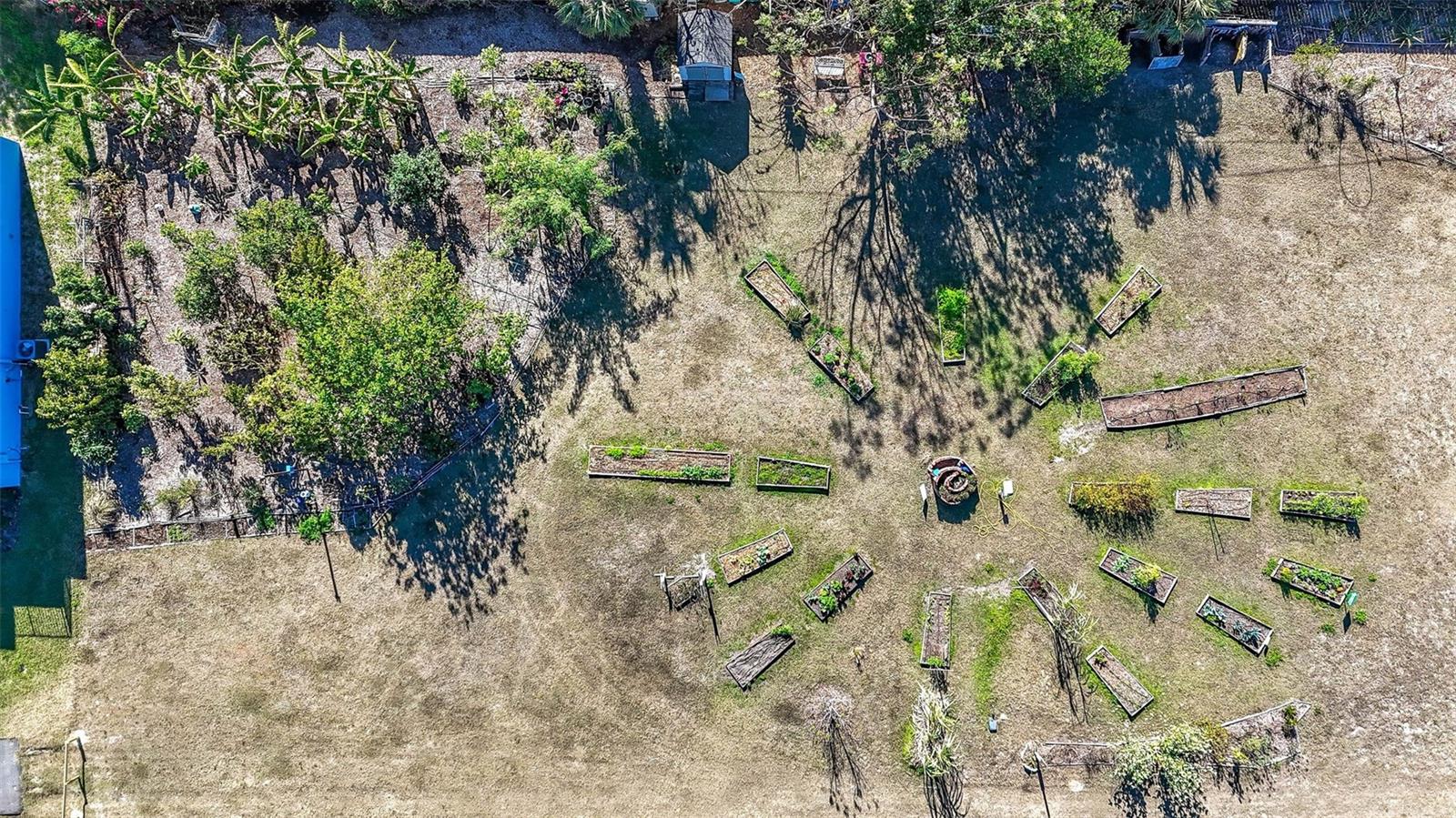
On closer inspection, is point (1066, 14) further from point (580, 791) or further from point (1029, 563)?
point (580, 791)

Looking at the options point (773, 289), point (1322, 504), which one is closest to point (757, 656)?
point (773, 289)

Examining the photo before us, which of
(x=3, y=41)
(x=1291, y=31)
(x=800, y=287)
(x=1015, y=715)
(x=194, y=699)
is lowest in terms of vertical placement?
(x=1015, y=715)

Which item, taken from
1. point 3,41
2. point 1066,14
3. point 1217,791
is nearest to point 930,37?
point 1066,14

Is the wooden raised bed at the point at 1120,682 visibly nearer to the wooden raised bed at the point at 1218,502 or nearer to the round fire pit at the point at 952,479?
the wooden raised bed at the point at 1218,502

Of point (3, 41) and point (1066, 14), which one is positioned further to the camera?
point (3, 41)

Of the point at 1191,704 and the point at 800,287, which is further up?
the point at 800,287

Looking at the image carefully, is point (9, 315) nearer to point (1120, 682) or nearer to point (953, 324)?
point (953, 324)

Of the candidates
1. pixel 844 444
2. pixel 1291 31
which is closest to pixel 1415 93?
pixel 1291 31
